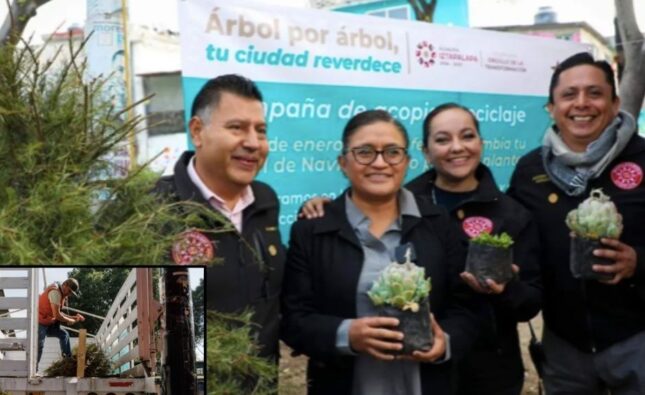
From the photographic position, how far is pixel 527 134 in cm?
398

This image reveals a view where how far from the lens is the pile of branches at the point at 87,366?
3.35 feet

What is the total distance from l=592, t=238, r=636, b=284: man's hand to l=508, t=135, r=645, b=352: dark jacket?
0.36 ft

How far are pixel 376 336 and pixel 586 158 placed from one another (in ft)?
3.78

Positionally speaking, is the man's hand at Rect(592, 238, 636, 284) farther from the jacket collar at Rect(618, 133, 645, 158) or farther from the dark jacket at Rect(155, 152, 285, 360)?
the dark jacket at Rect(155, 152, 285, 360)

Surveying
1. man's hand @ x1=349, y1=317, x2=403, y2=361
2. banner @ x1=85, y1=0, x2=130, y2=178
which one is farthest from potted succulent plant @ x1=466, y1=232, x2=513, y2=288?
banner @ x1=85, y1=0, x2=130, y2=178

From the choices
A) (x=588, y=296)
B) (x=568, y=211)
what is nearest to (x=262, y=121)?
(x=568, y=211)

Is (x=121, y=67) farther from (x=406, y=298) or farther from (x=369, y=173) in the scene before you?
(x=406, y=298)

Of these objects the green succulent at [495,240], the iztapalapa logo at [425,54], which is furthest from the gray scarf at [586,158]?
the iztapalapa logo at [425,54]

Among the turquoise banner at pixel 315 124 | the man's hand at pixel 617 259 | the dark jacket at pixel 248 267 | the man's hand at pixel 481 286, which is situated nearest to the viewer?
the dark jacket at pixel 248 267

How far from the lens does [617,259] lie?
2.65m

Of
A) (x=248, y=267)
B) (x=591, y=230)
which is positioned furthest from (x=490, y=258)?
(x=248, y=267)

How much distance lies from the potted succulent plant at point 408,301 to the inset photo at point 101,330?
118 cm

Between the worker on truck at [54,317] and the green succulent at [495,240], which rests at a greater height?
the green succulent at [495,240]

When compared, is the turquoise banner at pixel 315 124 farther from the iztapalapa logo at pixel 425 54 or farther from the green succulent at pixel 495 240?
the green succulent at pixel 495 240
